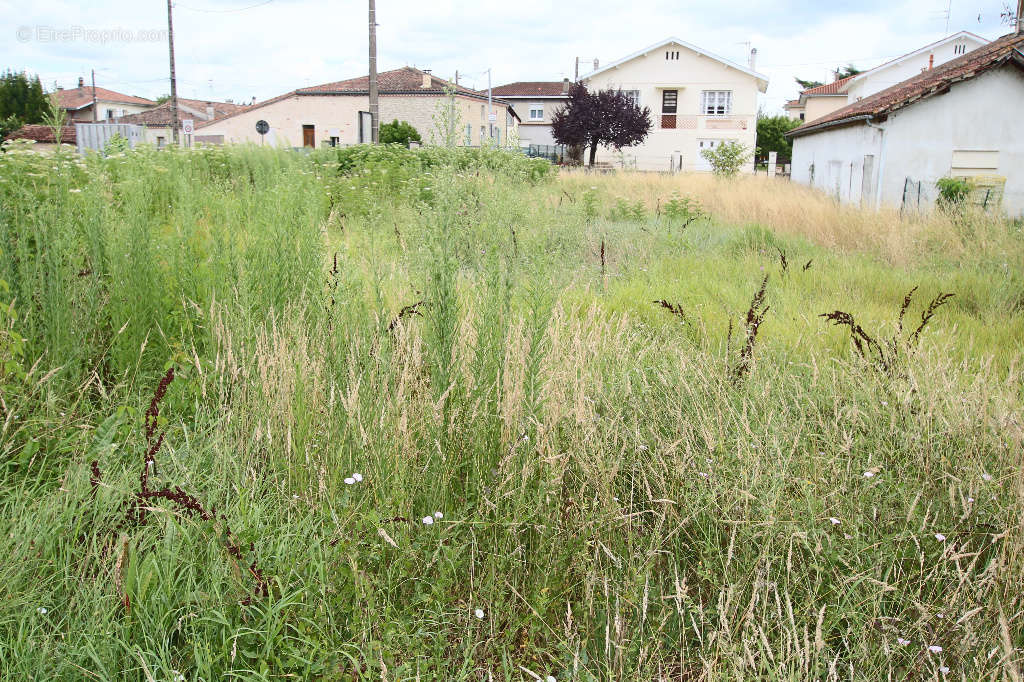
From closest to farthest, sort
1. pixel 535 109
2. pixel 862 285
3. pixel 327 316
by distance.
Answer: pixel 327 316 < pixel 862 285 < pixel 535 109

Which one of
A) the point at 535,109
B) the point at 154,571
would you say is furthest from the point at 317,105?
the point at 154,571

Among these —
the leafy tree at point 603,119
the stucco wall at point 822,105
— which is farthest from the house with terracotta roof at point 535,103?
the leafy tree at point 603,119

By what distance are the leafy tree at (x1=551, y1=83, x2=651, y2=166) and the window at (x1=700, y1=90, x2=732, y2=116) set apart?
13.9 feet

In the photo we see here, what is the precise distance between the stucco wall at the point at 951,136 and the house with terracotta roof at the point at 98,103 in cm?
6866

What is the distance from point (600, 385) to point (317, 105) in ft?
164

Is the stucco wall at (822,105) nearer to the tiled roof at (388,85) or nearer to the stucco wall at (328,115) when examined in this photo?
the stucco wall at (328,115)

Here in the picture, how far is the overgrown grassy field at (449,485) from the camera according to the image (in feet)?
6.95

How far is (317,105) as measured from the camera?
48.5m

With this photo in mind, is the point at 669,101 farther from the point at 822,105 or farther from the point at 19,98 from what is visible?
the point at 19,98

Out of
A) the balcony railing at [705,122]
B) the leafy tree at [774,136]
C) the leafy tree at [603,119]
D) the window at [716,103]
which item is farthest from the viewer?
the leafy tree at [774,136]

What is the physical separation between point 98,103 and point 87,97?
2.65 m

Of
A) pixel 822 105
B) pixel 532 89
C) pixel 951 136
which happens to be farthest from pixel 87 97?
pixel 951 136

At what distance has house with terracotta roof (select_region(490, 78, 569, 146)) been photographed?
212 ft

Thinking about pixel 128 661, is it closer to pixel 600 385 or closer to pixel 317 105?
pixel 600 385
